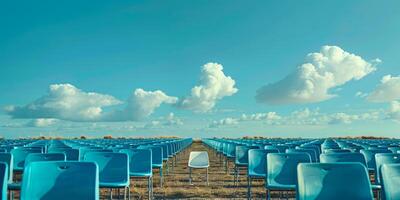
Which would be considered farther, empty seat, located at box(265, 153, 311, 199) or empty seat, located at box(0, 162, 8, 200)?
empty seat, located at box(265, 153, 311, 199)

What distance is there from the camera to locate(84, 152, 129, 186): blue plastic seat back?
718cm

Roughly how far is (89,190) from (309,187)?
2068 mm

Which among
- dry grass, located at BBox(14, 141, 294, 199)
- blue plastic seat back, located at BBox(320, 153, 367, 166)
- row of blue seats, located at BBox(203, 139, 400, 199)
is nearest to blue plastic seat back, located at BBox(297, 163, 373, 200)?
row of blue seats, located at BBox(203, 139, 400, 199)

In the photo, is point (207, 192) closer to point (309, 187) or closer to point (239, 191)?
point (239, 191)

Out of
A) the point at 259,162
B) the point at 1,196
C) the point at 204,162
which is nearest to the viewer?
the point at 1,196

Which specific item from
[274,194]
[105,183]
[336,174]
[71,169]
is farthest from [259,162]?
[71,169]

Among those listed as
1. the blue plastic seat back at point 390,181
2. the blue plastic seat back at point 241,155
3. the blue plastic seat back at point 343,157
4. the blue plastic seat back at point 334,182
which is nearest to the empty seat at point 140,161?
the blue plastic seat back at point 343,157

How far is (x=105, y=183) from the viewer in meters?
7.07

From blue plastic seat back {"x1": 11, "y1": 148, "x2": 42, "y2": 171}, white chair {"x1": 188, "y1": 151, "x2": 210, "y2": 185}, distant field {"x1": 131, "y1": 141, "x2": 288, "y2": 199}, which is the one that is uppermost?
blue plastic seat back {"x1": 11, "y1": 148, "x2": 42, "y2": 171}

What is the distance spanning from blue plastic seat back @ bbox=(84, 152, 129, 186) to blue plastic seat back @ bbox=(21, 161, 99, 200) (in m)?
2.72

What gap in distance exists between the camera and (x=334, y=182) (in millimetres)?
4426

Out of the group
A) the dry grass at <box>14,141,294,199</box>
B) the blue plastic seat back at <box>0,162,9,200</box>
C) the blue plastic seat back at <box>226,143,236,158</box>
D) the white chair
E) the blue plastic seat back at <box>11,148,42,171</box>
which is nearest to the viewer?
the blue plastic seat back at <box>0,162,9,200</box>

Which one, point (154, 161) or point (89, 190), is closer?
point (89, 190)

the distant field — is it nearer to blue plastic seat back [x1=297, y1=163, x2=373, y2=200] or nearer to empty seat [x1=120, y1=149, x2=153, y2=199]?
empty seat [x1=120, y1=149, x2=153, y2=199]
